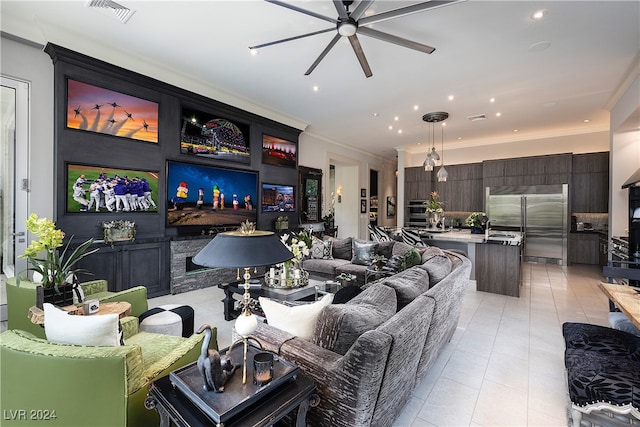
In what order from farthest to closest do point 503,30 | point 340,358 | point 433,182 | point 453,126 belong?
point 433,182 → point 453,126 → point 503,30 → point 340,358

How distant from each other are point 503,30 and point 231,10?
306 centimetres

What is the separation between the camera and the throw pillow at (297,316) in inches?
65.2

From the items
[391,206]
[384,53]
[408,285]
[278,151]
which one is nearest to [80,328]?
[408,285]

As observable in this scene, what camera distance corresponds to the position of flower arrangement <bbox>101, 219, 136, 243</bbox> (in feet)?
12.4

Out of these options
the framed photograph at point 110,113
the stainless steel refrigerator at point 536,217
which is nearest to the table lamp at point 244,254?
the framed photograph at point 110,113

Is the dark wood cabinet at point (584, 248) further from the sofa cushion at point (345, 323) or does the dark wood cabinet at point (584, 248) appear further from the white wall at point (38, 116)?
the white wall at point (38, 116)

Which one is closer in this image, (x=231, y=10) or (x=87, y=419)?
(x=87, y=419)

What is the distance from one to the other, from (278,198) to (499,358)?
16.7ft

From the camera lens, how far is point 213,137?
5.18m

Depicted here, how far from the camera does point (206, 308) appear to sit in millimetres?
3883

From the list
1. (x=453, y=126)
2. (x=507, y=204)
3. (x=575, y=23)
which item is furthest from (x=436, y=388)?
(x=507, y=204)

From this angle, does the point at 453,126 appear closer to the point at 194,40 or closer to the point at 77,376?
the point at 194,40

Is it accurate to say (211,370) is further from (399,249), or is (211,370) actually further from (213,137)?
(213,137)

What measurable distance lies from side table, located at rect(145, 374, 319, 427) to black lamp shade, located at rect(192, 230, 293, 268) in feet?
1.76
